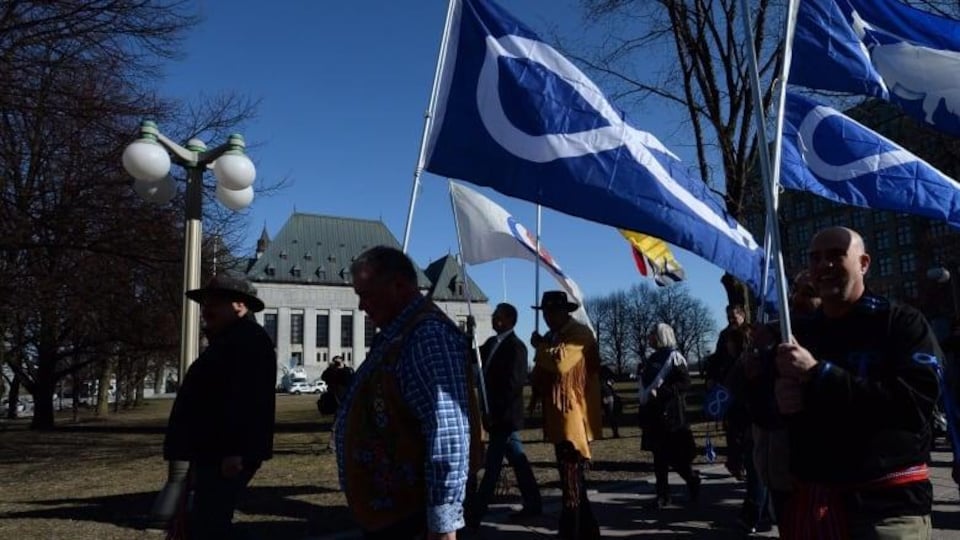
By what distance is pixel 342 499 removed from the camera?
8891mm

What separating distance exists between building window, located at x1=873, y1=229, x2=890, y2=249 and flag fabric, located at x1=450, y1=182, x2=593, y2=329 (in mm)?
84288

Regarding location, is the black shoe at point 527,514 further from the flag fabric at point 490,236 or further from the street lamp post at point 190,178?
the street lamp post at point 190,178

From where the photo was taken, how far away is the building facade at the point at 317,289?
103875mm

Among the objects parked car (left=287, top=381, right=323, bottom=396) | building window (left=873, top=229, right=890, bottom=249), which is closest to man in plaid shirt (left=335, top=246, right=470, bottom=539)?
building window (left=873, top=229, right=890, bottom=249)

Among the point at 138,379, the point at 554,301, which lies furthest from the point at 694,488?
the point at 138,379

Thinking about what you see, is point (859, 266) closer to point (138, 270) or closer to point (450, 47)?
point (450, 47)

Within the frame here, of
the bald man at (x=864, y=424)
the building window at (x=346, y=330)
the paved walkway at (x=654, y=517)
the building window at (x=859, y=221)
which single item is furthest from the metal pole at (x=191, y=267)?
the building window at (x=346, y=330)

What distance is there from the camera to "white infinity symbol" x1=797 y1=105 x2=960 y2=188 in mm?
6367

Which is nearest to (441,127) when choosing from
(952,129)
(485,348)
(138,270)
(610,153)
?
(610,153)

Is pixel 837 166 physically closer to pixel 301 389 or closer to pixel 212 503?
pixel 212 503

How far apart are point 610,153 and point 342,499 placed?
212 inches

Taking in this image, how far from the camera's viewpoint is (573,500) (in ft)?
19.6

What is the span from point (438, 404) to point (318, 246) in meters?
106

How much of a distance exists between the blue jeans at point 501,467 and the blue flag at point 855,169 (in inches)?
133
